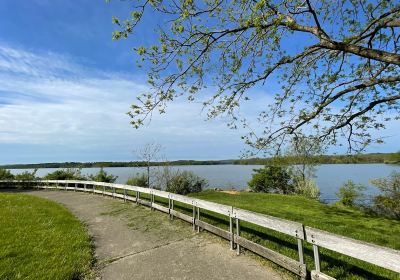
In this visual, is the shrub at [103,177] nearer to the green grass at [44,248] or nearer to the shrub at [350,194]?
the green grass at [44,248]

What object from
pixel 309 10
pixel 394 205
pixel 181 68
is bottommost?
pixel 394 205

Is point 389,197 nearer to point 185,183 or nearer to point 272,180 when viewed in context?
point 272,180

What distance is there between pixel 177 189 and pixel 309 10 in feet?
70.4

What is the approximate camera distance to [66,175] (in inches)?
1281

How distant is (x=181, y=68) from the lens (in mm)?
10414

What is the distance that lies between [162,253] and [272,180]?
2528 cm

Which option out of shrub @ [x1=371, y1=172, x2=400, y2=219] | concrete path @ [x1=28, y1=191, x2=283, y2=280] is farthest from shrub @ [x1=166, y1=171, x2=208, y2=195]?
concrete path @ [x1=28, y1=191, x2=283, y2=280]

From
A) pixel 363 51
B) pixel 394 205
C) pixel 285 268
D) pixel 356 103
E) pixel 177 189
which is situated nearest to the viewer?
pixel 285 268

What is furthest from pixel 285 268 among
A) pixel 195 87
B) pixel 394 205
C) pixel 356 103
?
pixel 394 205

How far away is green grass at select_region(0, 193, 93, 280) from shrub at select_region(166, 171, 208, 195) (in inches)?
640

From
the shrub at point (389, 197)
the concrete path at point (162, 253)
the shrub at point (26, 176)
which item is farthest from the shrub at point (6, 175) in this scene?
the shrub at point (389, 197)

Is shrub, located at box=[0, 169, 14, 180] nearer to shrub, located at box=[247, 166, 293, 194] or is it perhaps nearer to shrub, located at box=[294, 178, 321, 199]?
shrub, located at box=[247, 166, 293, 194]

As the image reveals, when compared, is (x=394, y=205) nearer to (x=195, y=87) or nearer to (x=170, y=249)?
(x=195, y=87)

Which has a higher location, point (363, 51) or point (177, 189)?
point (363, 51)
